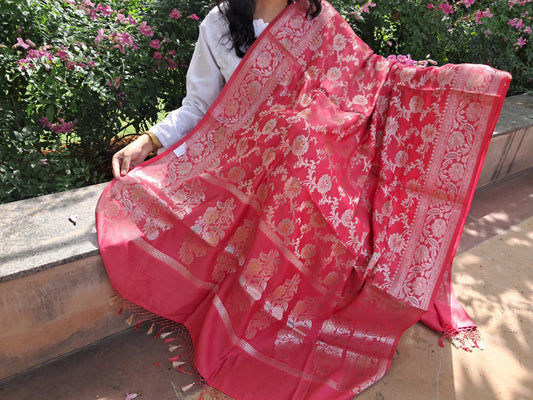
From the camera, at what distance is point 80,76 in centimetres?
195

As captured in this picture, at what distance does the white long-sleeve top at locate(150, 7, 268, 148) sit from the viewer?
169cm

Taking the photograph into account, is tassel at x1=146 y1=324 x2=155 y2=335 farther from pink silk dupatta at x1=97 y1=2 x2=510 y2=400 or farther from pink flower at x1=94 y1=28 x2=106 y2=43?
pink flower at x1=94 y1=28 x2=106 y2=43

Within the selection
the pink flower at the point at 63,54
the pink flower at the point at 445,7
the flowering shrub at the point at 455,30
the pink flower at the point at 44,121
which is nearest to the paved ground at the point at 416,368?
the pink flower at the point at 44,121

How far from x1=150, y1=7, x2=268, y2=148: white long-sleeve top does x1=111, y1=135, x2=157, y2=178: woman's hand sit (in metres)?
0.07

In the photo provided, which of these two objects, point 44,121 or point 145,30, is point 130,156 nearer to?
point 44,121

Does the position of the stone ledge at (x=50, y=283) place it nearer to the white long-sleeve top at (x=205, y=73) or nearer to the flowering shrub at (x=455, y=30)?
the white long-sleeve top at (x=205, y=73)

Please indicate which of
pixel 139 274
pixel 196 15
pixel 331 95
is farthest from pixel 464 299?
pixel 196 15

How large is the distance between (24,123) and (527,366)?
2485 millimetres

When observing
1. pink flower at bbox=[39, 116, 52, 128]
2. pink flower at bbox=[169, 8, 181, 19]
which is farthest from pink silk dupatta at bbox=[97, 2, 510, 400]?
pink flower at bbox=[169, 8, 181, 19]

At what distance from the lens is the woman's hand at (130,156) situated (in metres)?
1.57

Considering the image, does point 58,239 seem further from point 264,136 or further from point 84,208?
point 264,136

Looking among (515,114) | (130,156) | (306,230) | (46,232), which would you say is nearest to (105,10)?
(130,156)

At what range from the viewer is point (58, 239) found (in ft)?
4.66

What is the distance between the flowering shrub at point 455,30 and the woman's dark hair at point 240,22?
1.35 meters
